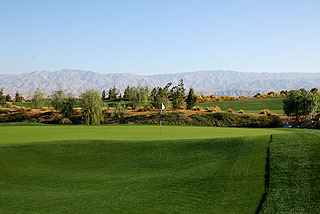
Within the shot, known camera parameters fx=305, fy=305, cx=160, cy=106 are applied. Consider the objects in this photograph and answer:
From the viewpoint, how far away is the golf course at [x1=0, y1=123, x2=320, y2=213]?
718cm

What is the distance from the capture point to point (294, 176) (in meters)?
7.92

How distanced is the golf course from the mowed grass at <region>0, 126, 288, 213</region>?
0.08 ft

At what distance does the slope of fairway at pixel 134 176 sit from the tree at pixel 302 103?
18387mm

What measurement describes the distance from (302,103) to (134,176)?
22.9m

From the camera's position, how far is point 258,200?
7.08 m

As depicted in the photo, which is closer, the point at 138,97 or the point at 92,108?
the point at 92,108

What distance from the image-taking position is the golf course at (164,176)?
7.18 meters

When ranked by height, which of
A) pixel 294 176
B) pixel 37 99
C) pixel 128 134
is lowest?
pixel 294 176

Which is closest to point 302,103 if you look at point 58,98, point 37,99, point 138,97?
point 138,97

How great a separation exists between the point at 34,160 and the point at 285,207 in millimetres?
9312

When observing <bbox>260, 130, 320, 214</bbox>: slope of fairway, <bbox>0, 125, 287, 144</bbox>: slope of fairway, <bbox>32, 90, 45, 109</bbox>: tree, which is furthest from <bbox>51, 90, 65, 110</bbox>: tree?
<bbox>260, 130, 320, 214</bbox>: slope of fairway

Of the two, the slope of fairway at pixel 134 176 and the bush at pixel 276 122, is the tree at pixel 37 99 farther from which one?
the slope of fairway at pixel 134 176

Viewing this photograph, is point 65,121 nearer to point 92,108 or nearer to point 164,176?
point 92,108

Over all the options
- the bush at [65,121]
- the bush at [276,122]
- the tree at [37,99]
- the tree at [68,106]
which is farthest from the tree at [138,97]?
the bush at [276,122]
